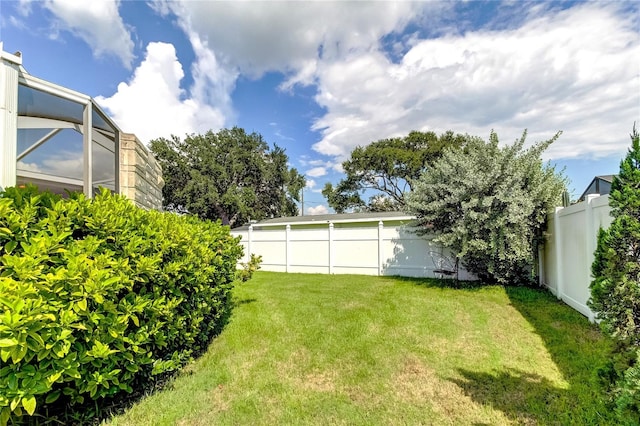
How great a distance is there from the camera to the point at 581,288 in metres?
4.74

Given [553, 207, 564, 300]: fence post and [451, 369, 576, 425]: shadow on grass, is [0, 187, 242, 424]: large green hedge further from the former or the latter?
[553, 207, 564, 300]: fence post

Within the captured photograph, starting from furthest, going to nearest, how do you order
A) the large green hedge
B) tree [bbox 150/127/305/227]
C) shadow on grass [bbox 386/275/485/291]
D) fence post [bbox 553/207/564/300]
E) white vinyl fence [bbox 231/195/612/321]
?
tree [bbox 150/127/305/227], shadow on grass [bbox 386/275/485/291], fence post [bbox 553/207/564/300], white vinyl fence [bbox 231/195/612/321], the large green hedge

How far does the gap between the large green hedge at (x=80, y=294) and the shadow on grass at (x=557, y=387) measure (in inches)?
112

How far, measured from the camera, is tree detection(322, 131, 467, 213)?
23578 mm

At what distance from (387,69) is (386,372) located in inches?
410

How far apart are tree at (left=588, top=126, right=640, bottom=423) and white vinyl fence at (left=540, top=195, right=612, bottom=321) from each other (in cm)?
223

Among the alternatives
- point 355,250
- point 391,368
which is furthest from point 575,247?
point 355,250

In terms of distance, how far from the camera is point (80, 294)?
1821 millimetres

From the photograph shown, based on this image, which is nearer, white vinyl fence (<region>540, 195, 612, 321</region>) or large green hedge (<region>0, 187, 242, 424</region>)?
large green hedge (<region>0, 187, 242, 424</region>)

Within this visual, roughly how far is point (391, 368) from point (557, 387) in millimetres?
1509

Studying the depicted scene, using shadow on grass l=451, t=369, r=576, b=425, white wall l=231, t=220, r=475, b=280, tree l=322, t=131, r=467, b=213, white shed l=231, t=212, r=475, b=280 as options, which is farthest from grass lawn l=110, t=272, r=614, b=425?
tree l=322, t=131, r=467, b=213

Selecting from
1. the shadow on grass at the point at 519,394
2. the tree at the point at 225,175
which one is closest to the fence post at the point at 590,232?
the shadow on grass at the point at 519,394

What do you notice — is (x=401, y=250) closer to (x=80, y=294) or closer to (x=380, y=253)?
(x=380, y=253)

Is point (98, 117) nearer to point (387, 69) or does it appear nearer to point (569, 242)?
point (569, 242)
